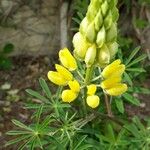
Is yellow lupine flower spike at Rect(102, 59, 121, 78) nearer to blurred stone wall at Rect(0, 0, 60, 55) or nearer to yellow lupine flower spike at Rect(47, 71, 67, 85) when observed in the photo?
yellow lupine flower spike at Rect(47, 71, 67, 85)

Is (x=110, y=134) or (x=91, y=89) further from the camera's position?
(x=110, y=134)

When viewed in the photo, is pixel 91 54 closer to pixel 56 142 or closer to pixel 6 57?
pixel 56 142

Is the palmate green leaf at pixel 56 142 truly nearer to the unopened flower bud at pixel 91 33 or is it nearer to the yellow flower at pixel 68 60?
the yellow flower at pixel 68 60

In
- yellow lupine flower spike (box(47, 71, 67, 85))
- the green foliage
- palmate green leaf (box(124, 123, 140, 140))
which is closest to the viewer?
yellow lupine flower spike (box(47, 71, 67, 85))

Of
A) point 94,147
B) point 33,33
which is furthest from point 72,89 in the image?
point 33,33

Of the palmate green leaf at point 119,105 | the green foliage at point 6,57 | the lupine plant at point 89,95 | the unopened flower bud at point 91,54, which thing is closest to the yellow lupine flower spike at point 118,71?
the lupine plant at point 89,95

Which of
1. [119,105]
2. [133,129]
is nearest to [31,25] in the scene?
[119,105]

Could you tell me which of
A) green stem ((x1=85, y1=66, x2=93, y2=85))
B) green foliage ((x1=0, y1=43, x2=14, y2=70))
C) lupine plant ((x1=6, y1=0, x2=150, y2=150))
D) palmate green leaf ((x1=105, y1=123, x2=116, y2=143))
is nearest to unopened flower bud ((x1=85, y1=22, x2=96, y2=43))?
lupine plant ((x1=6, y1=0, x2=150, y2=150))
